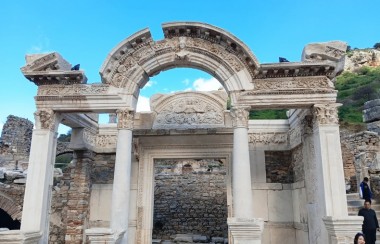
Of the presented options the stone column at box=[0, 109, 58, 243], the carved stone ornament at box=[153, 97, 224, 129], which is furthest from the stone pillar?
the carved stone ornament at box=[153, 97, 224, 129]

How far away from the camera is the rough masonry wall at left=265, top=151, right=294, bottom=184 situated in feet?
31.0

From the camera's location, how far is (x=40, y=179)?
7.52 meters

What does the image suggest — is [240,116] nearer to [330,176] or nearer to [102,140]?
[330,176]

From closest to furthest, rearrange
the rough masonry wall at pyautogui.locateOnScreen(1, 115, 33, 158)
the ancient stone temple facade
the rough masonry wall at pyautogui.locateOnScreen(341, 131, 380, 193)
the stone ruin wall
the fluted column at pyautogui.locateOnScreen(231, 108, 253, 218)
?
the fluted column at pyautogui.locateOnScreen(231, 108, 253, 218), the ancient stone temple facade, the stone ruin wall, the rough masonry wall at pyautogui.locateOnScreen(341, 131, 380, 193), the rough masonry wall at pyautogui.locateOnScreen(1, 115, 33, 158)

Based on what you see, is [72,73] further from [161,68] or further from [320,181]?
[320,181]

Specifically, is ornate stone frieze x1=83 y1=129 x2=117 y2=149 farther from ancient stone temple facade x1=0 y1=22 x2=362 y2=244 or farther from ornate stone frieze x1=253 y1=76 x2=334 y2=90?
ornate stone frieze x1=253 y1=76 x2=334 y2=90

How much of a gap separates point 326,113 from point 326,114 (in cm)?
2

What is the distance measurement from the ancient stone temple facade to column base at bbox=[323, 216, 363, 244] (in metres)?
0.02

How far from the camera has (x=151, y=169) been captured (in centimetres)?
958

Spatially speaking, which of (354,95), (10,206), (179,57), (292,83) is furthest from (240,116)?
(354,95)

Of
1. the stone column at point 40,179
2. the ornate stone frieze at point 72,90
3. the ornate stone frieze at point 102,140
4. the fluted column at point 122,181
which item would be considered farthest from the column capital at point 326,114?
the stone column at point 40,179

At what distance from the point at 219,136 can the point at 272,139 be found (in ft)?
5.70

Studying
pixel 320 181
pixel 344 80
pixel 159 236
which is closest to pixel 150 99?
pixel 320 181

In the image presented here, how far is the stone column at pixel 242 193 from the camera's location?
632 centimetres
